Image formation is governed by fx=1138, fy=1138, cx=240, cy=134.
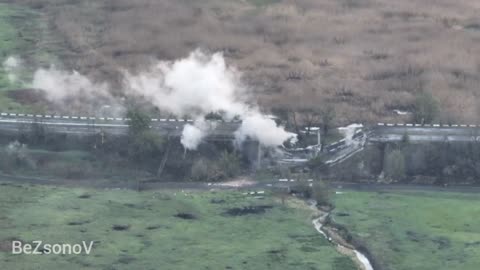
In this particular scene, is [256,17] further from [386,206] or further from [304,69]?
[386,206]

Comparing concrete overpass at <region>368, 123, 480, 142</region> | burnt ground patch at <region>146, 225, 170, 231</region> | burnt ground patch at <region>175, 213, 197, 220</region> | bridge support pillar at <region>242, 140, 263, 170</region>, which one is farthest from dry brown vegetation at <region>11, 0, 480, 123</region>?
burnt ground patch at <region>146, 225, 170, 231</region>

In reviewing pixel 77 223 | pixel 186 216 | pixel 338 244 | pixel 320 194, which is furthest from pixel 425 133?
pixel 77 223

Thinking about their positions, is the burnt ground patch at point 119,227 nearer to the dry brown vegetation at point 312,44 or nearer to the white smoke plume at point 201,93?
the white smoke plume at point 201,93

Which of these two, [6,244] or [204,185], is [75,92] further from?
[6,244]

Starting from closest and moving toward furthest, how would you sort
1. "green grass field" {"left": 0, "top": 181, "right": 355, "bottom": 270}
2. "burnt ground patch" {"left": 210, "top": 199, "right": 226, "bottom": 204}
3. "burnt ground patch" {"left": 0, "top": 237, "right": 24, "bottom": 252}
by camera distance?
1. "green grass field" {"left": 0, "top": 181, "right": 355, "bottom": 270}
2. "burnt ground patch" {"left": 0, "top": 237, "right": 24, "bottom": 252}
3. "burnt ground patch" {"left": 210, "top": 199, "right": 226, "bottom": 204}

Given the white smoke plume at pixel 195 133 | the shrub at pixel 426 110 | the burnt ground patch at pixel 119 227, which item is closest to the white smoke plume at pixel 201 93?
the white smoke plume at pixel 195 133

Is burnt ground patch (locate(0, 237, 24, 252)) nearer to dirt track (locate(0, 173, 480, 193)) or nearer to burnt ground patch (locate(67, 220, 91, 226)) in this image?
burnt ground patch (locate(67, 220, 91, 226))
